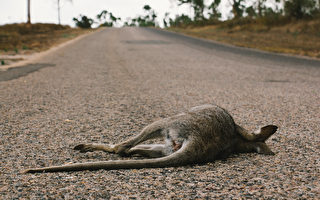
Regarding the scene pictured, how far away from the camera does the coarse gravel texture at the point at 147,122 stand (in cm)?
257

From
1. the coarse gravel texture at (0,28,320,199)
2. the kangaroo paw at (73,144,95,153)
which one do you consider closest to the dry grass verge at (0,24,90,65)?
the coarse gravel texture at (0,28,320,199)

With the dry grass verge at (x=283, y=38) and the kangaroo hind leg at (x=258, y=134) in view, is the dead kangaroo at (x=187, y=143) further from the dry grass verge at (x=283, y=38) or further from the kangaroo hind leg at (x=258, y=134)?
the dry grass verge at (x=283, y=38)

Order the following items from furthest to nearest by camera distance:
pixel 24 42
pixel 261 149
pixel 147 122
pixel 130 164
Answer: pixel 24 42, pixel 147 122, pixel 261 149, pixel 130 164

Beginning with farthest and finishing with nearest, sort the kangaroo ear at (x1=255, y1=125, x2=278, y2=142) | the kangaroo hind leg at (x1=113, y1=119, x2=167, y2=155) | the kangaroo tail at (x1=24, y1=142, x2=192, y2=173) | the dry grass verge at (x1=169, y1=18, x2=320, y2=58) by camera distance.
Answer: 1. the dry grass verge at (x1=169, y1=18, x2=320, y2=58)
2. the kangaroo ear at (x1=255, y1=125, x2=278, y2=142)
3. the kangaroo hind leg at (x1=113, y1=119, x2=167, y2=155)
4. the kangaroo tail at (x1=24, y1=142, x2=192, y2=173)

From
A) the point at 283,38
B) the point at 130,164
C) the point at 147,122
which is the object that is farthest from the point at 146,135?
the point at 283,38

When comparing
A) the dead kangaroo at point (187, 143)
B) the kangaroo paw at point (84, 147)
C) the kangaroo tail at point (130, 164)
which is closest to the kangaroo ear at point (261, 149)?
the dead kangaroo at point (187, 143)

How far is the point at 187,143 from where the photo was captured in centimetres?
278

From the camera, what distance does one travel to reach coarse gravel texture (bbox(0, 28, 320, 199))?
2570mm

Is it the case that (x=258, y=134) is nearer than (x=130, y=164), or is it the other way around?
(x=130, y=164)

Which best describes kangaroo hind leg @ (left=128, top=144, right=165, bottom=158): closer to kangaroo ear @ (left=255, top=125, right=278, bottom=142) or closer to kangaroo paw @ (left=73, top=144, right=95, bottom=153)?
kangaroo paw @ (left=73, top=144, right=95, bottom=153)

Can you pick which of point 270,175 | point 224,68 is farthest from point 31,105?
point 224,68

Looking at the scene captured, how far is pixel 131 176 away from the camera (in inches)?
109

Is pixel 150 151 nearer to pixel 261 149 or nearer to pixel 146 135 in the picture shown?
pixel 146 135

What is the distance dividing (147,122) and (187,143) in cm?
204
